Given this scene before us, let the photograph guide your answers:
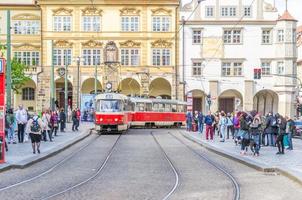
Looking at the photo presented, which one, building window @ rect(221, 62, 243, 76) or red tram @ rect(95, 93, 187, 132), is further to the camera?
building window @ rect(221, 62, 243, 76)

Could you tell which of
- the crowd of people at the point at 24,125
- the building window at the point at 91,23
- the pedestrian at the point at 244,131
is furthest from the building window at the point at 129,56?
the pedestrian at the point at 244,131

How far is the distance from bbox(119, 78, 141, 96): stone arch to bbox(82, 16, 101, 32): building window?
21.1 feet

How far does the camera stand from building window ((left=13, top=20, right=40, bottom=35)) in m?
73.8

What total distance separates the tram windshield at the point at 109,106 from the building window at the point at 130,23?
94.9ft

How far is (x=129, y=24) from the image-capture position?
73.9m

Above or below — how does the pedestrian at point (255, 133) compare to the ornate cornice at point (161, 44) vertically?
below

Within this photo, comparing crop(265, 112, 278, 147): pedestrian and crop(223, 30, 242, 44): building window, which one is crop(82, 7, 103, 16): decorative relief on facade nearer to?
crop(223, 30, 242, 44): building window

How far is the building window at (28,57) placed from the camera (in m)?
73.5

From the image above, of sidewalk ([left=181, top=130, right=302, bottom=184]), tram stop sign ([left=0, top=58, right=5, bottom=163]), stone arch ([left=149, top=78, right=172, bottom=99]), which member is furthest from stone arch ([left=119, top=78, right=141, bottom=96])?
tram stop sign ([left=0, top=58, right=5, bottom=163])

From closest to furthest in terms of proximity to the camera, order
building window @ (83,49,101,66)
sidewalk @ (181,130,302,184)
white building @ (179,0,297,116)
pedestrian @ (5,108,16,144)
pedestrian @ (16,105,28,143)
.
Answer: sidewalk @ (181,130,302,184), pedestrian @ (5,108,16,144), pedestrian @ (16,105,28,143), white building @ (179,0,297,116), building window @ (83,49,101,66)

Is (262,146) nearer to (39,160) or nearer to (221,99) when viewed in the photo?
(39,160)

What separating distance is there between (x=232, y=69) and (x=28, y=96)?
2272cm

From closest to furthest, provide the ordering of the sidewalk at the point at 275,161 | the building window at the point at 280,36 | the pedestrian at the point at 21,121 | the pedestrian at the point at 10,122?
the sidewalk at the point at 275,161 → the pedestrian at the point at 10,122 → the pedestrian at the point at 21,121 → the building window at the point at 280,36

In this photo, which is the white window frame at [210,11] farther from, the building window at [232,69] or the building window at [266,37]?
the building window at [266,37]
